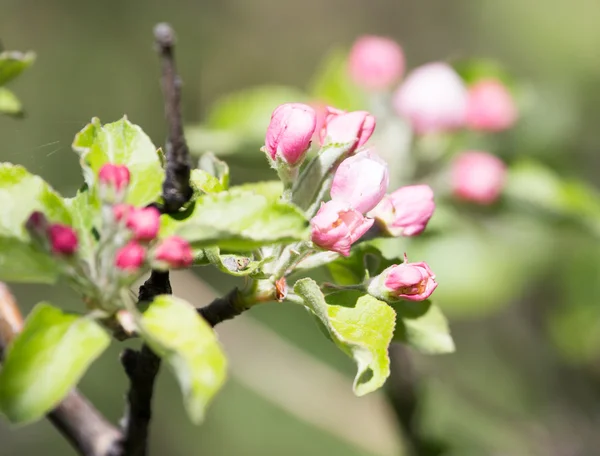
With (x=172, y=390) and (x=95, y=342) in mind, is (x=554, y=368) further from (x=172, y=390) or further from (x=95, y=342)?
(x=95, y=342)

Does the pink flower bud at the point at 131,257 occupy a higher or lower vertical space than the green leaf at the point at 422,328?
higher

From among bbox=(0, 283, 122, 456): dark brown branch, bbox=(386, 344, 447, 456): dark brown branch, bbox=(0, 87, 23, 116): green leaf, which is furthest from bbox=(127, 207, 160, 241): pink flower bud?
bbox=(386, 344, 447, 456): dark brown branch

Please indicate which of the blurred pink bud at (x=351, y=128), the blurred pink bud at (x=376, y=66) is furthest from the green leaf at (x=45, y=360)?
the blurred pink bud at (x=376, y=66)

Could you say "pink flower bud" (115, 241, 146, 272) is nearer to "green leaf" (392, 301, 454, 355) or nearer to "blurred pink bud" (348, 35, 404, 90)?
"green leaf" (392, 301, 454, 355)

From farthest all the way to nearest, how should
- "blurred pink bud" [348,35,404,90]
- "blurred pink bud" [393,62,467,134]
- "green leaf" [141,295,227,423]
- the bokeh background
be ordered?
the bokeh background
"blurred pink bud" [348,35,404,90]
"blurred pink bud" [393,62,467,134]
"green leaf" [141,295,227,423]

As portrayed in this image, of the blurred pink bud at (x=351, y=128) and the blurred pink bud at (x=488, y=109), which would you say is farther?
the blurred pink bud at (x=488, y=109)

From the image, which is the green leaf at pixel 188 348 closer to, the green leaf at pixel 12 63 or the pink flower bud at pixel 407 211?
the pink flower bud at pixel 407 211
